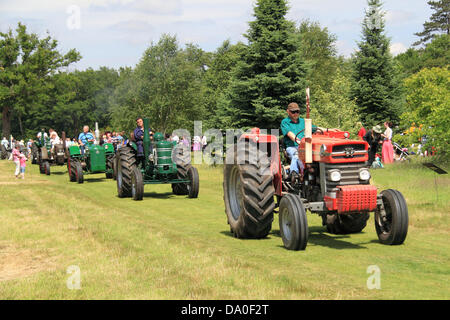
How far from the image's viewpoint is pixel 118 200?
15.2 m

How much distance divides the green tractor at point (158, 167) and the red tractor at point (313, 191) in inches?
239

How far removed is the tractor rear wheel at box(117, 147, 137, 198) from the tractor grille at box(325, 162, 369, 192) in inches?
336

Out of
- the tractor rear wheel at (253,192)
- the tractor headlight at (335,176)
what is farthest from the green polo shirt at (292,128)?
the tractor headlight at (335,176)

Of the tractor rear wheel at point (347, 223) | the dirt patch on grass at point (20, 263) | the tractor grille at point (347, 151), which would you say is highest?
the tractor grille at point (347, 151)

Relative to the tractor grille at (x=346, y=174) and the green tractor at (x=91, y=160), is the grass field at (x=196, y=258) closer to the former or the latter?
the tractor grille at (x=346, y=174)

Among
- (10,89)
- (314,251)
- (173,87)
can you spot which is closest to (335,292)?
(314,251)

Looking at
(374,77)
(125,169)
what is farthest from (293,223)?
(374,77)

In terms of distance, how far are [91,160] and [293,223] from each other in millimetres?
14551

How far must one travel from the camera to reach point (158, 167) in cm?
1541

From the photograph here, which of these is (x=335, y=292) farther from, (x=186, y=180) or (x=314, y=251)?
(x=186, y=180)

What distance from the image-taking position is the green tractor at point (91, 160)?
20797mm

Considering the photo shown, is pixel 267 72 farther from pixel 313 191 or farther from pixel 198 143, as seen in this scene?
pixel 313 191

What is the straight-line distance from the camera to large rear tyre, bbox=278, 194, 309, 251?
754cm

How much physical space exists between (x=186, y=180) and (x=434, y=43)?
61.3 m
